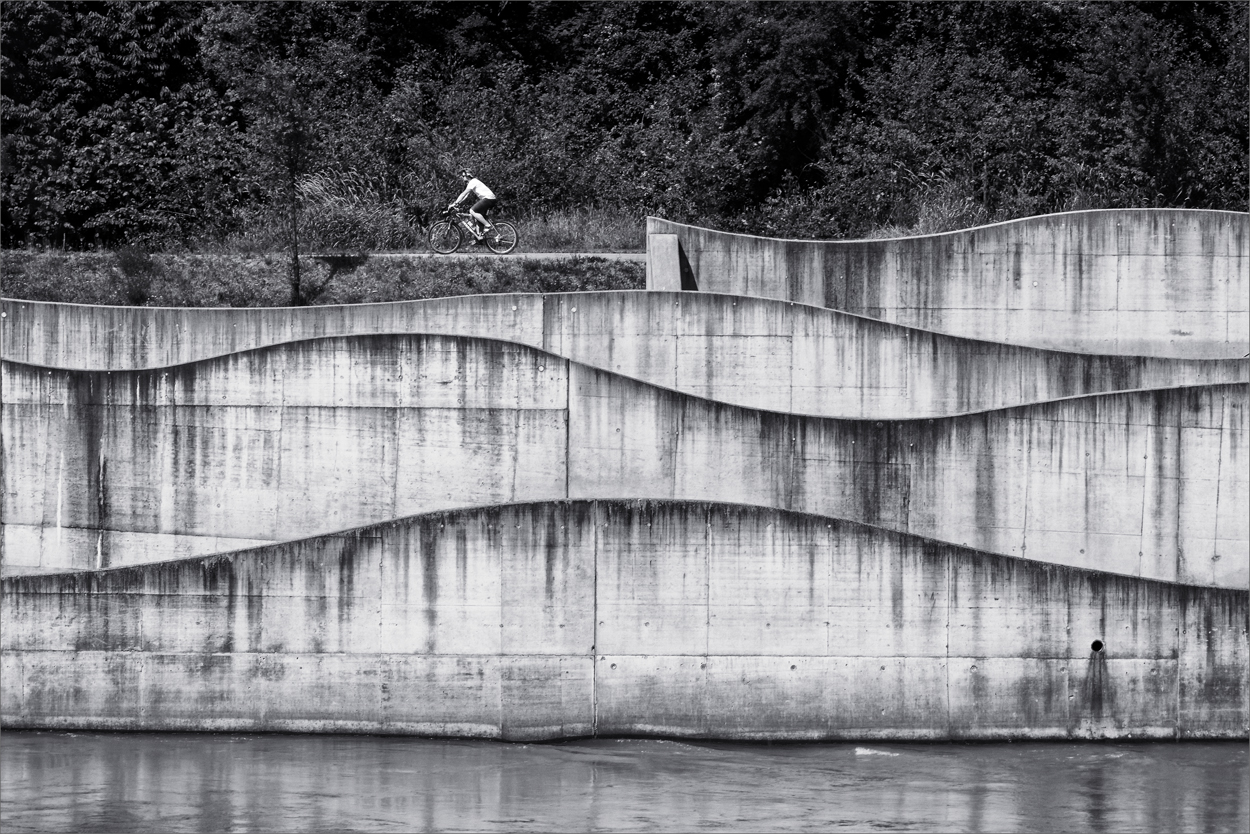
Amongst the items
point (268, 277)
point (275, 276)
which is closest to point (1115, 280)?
point (275, 276)

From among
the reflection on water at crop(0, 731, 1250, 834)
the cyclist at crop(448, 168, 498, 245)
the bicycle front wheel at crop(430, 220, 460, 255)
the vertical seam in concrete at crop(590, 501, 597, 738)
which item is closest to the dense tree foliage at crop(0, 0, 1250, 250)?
the bicycle front wheel at crop(430, 220, 460, 255)

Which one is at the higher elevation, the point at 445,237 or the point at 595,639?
the point at 445,237

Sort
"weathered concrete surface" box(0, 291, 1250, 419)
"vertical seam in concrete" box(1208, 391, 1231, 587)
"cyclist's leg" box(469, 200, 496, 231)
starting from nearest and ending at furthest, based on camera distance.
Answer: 1. "vertical seam in concrete" box(1208, 391, 1231, 587)
2. "weathered concrete surface" box(0, 291, 1250, 419)
3. "cyclist's leg" box(469, 200, 496, 231)

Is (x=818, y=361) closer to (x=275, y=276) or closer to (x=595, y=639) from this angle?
(x=595, y=639)

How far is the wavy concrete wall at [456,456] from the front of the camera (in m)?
17.1

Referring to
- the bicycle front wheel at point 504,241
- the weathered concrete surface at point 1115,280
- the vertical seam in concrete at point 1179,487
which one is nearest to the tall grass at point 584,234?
the bicycle front wheel at point 504,241

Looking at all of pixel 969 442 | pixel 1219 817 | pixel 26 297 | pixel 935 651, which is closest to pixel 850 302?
pixel 969 442

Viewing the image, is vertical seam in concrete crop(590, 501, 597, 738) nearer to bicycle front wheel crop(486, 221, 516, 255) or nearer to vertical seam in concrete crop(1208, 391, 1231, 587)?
vertical seam in concrete crop(1208, 391, 1231, 587)

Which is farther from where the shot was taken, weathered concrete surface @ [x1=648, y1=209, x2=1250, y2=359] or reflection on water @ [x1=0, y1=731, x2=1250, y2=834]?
weathered concrete surface @ [x1=648, y1=209, x2=1250, y2=359]

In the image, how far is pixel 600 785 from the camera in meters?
14.5

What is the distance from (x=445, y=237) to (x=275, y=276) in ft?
8.12

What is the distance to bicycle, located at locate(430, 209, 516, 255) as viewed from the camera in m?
23.5

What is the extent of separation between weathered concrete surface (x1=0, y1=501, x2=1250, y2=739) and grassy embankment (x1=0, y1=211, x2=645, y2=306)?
25.9 ft

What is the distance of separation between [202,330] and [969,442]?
30.0ft
